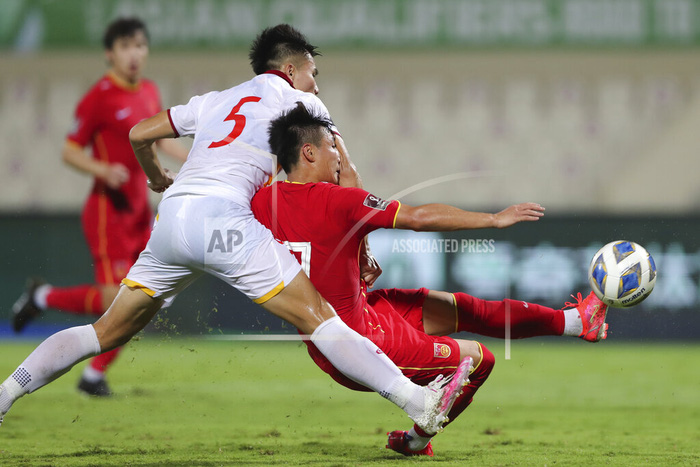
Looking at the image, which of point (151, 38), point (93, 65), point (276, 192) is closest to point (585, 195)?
point (151, 38)

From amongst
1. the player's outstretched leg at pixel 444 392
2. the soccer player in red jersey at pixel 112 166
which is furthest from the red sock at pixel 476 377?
the soccer player in red jersey at pixel 112 166

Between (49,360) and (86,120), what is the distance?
3142 mm

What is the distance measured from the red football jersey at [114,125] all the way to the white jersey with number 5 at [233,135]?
109 inches

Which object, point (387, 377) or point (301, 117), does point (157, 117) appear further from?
point (387, 377)

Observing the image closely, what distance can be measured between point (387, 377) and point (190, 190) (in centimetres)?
116

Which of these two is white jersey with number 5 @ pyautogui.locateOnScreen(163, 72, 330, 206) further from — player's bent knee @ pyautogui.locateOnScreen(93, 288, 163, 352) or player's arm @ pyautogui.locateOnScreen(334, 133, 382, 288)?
player's bent knee @ pyautogui.locateOnScreen(93, 288, 163, 352)

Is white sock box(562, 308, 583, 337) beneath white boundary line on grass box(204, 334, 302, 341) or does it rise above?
above

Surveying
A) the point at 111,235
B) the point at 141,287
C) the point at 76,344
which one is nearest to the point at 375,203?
the point at 141,287

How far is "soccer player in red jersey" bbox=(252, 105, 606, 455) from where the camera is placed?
3.84m

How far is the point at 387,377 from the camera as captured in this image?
12.9 feet

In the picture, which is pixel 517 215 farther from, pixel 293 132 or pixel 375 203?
pixel 293 132

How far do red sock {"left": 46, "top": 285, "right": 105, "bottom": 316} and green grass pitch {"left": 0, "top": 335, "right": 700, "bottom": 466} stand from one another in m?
0.52

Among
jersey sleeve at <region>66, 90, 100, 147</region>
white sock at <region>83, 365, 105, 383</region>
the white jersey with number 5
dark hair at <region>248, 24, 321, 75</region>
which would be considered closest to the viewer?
the white jersey with number 5

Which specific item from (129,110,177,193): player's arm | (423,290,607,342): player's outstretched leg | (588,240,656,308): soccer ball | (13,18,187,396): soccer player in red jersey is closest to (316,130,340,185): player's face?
(129,110,177,193): player's arm
